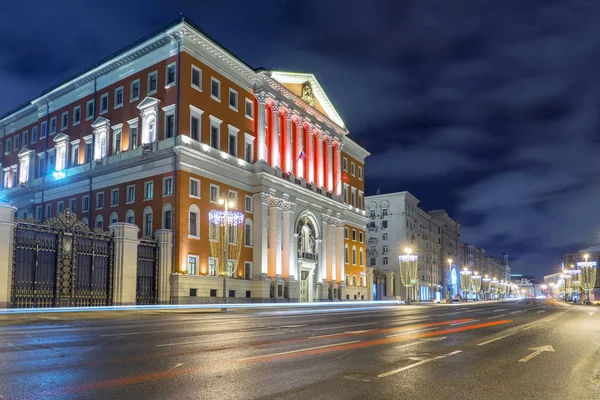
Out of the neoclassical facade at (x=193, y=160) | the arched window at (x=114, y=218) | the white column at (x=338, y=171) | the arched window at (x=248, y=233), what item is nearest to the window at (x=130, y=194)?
the neoclassical facade at (x=193, y=160)

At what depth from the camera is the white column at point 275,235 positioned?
51.8m

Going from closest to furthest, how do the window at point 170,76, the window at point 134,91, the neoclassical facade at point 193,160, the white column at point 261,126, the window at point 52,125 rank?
the neoclassical facade at point 193,160, the window at point 170,76, the window at point 134,91, the white column at point 261,126, the window at point 52,125

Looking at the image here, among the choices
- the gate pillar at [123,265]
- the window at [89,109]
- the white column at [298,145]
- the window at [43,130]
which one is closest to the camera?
the gate pillar at [123,265]

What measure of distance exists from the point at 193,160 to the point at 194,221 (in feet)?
16.0

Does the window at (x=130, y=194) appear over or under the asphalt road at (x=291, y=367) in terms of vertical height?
over

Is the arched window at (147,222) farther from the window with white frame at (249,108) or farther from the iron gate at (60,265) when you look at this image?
the window with white frame at (249,108)

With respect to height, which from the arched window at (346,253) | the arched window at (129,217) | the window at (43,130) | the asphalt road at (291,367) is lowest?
the asphalt road at (291,367)

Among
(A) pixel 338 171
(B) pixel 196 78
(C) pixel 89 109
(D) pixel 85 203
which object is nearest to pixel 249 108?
(B) pixel 196 78

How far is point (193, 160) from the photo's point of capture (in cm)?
4409

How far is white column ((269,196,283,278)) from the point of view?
51812 mm

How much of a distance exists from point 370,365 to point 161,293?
Answer: 3187 cm

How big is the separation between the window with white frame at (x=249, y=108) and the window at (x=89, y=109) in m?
14.2

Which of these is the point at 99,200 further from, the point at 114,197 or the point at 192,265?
the point at 192,265

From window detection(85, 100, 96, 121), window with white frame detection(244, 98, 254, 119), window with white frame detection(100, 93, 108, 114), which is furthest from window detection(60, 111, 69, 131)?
window with white frame detection(244, 98, 254, 119)
